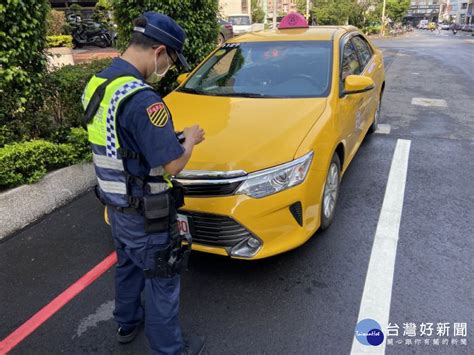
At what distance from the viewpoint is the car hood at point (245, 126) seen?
2.74 m

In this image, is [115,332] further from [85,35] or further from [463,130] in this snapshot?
[85,35]

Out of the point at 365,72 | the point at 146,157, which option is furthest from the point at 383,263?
the point at 365,72

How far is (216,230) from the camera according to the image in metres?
2.70

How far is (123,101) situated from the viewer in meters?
1.75

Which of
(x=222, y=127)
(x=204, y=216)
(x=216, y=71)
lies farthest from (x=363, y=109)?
(x=204, y=216)

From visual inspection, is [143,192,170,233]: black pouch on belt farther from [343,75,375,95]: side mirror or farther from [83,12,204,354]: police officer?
[343,75,375,95]: side mirror

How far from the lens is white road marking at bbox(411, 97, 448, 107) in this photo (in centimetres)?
817

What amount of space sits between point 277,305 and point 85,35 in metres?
21.2

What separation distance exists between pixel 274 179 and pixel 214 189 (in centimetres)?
39

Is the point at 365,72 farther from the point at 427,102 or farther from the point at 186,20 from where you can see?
the point at 427,102

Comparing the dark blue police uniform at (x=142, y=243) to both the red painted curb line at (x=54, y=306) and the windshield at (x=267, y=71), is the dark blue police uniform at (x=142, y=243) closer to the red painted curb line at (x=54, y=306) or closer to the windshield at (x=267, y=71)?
the red painted curb line at (x=54, y=306)

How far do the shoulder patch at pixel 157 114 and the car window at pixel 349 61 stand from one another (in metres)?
2.47

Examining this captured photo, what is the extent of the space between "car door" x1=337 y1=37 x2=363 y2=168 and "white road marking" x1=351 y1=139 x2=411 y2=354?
590 millimetres

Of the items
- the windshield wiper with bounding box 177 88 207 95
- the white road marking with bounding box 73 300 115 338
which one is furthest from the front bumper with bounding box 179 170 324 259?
the windshield wiper with bounding box 177 88 207 95
